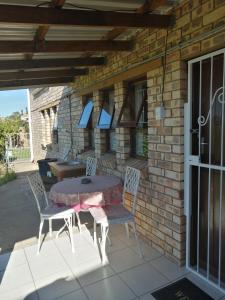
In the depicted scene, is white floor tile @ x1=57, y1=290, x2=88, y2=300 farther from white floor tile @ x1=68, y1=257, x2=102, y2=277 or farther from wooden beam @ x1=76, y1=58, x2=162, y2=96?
wooden beam @ x1=76, y1=58, x2=162, y2=96

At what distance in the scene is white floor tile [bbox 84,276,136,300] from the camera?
247 cm

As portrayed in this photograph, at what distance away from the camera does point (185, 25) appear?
2.52 metres

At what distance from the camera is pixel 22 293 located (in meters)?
2.60

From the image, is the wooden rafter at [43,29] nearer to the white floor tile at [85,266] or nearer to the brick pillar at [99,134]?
the brick pillar at [99,134]

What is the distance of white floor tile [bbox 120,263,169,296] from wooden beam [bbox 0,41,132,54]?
274 cm

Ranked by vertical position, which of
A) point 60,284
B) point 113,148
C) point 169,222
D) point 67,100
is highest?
point 67,100

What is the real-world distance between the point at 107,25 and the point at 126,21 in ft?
0.62

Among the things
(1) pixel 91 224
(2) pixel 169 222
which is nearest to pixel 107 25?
(2) pixel 169 222

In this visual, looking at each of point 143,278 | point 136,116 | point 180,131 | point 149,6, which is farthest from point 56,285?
point 149,6

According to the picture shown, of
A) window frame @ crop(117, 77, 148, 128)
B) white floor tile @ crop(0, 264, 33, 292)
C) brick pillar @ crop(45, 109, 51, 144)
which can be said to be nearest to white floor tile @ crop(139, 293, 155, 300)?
white floor tile @ crop(0, 264, 33, 292)

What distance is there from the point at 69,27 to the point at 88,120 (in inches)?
92.2

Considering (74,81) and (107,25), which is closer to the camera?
(107,25)

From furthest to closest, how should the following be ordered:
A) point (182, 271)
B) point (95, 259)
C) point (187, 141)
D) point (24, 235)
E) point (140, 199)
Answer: point (24, 235), point (140, 199), point (95, 259), point (182, 271), point (187, 141)

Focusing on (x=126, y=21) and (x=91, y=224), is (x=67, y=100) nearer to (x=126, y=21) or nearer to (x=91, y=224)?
(x=91, y=224)
